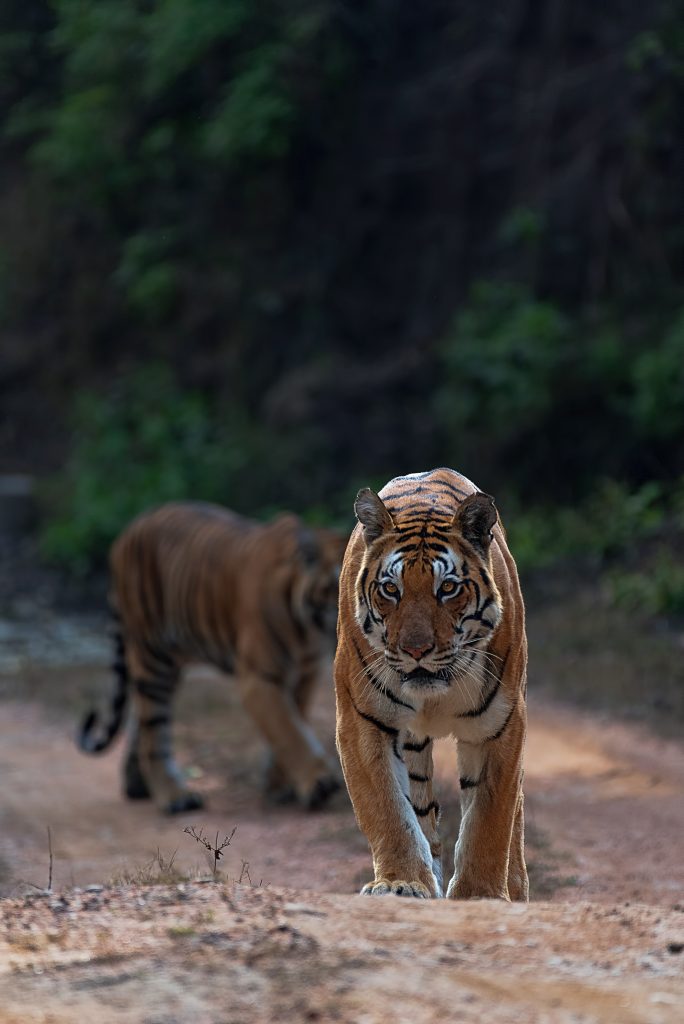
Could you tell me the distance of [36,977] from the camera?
9.11 feet

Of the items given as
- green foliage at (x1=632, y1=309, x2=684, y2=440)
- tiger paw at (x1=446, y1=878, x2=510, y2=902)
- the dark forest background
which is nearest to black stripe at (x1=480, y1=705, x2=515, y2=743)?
tiger paw at (x1=446, y1=878, x2=510, y2=902)

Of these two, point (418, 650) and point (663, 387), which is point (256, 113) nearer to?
point (663, 387)

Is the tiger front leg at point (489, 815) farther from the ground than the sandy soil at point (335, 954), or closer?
farther from the ground

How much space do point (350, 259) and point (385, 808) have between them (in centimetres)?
1385

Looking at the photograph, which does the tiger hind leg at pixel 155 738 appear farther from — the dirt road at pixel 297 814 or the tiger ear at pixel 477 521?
the tiger ear at pixel 477 521

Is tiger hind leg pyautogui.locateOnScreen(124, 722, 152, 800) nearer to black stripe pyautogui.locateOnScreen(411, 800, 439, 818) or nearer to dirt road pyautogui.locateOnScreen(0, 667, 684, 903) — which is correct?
dirt road pyautogui.locateOnScreen(0, 667, 684, 903)

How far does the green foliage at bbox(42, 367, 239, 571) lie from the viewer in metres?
14.8

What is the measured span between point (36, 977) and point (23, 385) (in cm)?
1755

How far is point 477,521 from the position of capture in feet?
12.6

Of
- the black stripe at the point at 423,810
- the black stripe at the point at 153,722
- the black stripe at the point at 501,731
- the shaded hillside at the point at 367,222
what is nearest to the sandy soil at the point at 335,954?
the black stripe at the point at 501,731

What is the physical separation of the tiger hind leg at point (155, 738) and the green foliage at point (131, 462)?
6.28 meters

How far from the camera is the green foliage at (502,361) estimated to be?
13375 mm

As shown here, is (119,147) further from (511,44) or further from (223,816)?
(223,816)

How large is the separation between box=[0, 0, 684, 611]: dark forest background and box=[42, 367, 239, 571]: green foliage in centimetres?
4
